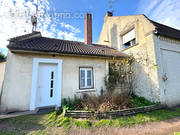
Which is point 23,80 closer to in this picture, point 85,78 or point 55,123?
point 55,123

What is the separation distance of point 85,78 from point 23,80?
4.00 m

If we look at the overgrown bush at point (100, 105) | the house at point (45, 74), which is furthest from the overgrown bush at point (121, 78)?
the overgrown bush at point (100, 105)

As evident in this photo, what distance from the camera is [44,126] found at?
3.44m

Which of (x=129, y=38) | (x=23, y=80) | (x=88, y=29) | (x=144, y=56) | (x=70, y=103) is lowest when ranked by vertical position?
(x=70, y=103)

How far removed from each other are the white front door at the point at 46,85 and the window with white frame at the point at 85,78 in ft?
5.95

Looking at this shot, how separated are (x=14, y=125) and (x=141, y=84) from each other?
27.2 ft

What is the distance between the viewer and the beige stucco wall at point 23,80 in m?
4.58

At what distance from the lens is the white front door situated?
5.23 meters

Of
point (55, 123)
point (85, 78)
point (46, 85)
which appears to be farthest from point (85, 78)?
point (55, 123)

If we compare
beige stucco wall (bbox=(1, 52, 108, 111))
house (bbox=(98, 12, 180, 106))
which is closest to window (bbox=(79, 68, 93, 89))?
beige stucco wall (bbox=(1, 52, 108, 111))

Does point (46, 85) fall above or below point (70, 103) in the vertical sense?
above

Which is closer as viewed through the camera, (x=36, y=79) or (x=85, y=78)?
(x=36, y=79)

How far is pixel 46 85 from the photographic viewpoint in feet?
17.8

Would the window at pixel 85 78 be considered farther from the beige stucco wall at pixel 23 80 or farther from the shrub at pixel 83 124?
the shrub at pixel 83 124
